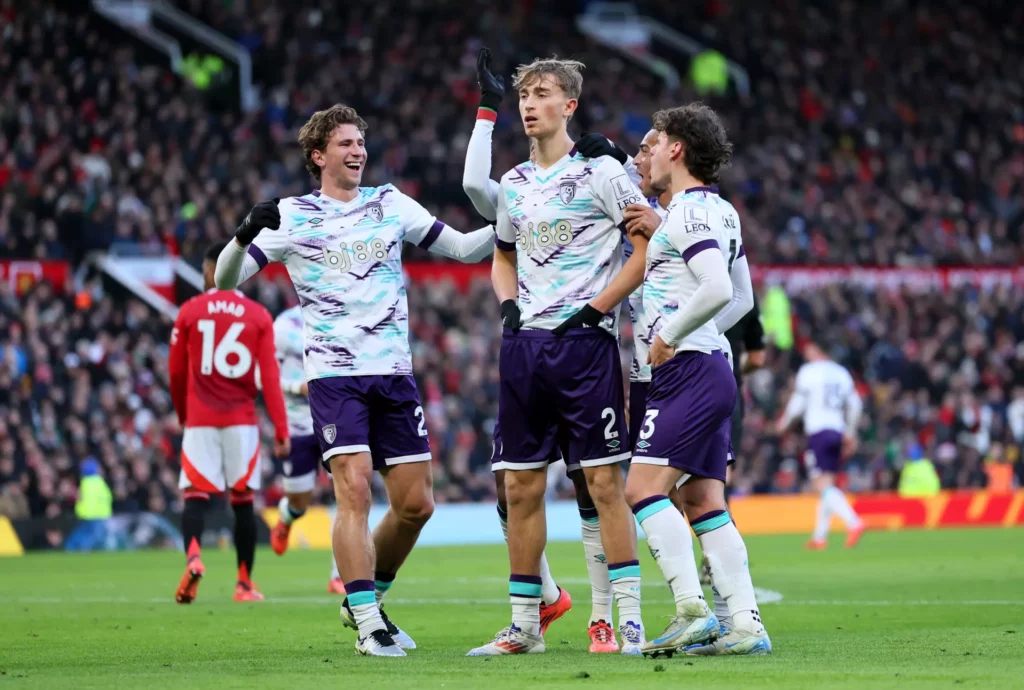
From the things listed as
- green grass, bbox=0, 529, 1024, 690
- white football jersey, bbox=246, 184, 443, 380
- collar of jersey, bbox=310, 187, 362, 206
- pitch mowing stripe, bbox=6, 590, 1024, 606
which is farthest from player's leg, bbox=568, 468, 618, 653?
pitch mowing stripe, bbox=6, 590, 1024, 606

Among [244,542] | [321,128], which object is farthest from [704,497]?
[244,542]

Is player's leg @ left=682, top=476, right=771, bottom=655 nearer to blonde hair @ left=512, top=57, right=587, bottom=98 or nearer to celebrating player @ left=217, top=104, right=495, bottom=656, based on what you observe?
celebrating player @ left=217, top=104, right=495, bottom=656

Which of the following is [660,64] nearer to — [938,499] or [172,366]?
[938,499]

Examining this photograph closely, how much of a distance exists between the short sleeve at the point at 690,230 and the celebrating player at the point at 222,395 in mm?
5475

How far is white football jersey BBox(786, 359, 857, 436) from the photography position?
60.7 ft

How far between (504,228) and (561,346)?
2.40 ft

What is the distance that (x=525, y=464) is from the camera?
7172 mm

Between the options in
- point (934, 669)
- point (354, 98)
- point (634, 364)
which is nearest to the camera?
point (934, 669)

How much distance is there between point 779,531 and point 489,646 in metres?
16.4

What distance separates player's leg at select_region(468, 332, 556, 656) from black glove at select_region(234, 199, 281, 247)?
1.23 metres

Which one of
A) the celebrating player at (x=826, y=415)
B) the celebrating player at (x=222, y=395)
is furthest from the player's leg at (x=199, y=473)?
the celebrating player at (x=826, y=415)

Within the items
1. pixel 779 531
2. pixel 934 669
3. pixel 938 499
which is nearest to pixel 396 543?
pixel 934 669

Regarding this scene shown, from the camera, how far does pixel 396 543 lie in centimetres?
806

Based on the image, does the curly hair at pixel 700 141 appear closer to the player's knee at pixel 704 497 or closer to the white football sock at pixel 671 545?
the player's knee at pixel 704 497
